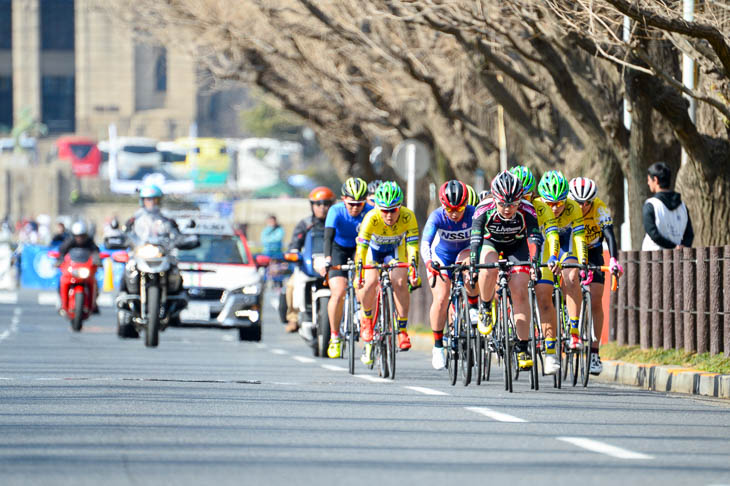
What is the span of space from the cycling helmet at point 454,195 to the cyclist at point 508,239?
1.81ft

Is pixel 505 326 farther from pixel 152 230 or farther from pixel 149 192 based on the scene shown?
pixel 149 192

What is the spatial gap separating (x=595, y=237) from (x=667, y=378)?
1.47m

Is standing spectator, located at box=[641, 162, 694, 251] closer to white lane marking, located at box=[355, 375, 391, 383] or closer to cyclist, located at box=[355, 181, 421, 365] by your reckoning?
cyclist, located at box=[355, 181, 421, 365]

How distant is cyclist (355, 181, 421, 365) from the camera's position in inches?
676

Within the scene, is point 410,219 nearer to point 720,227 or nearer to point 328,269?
point 328,269

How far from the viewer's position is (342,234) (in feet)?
62.1

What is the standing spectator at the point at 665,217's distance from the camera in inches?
742

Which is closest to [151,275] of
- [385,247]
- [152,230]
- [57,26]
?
[152,230]

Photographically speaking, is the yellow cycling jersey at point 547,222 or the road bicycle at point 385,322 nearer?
the yellow cycling jersey at point 547,222

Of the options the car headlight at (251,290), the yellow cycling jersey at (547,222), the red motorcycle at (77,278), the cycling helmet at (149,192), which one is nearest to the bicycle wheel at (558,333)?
the yellow cycling jersey at (547,222)

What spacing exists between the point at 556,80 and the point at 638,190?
5.62 ft

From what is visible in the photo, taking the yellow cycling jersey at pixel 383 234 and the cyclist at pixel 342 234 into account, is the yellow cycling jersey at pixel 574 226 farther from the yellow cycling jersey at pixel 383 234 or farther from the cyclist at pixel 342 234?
the cyclist at pixel 342 234

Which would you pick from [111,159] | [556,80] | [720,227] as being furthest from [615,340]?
[111,159]

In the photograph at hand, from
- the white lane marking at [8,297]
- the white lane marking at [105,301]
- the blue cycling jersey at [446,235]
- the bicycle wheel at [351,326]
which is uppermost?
the blue cycling jersey at [446,235]
